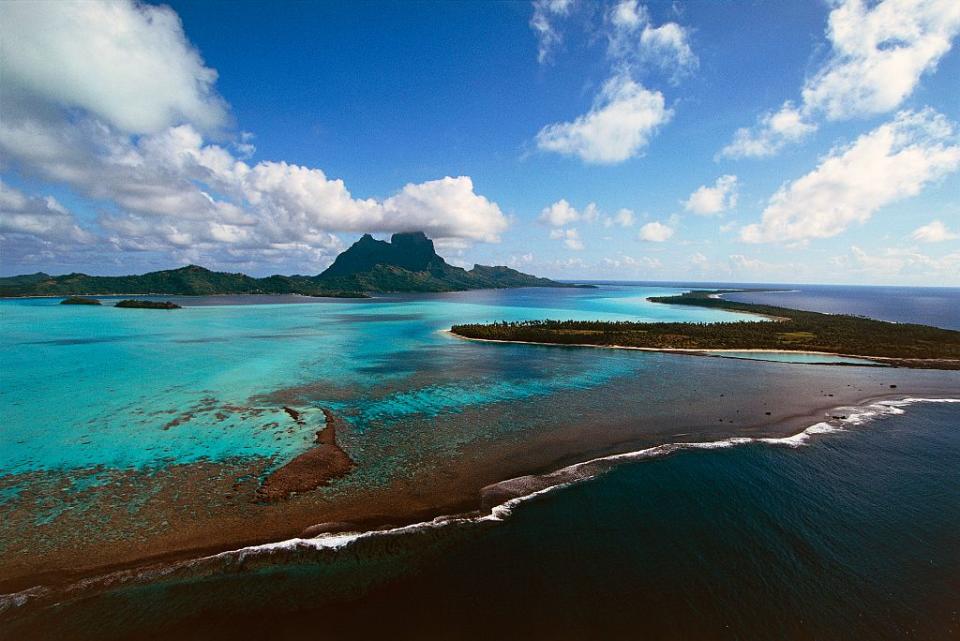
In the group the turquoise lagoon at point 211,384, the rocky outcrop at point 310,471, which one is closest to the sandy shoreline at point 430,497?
the rocky outcrop at point 310,471

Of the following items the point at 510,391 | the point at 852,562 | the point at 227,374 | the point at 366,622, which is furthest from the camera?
the point at 227,374

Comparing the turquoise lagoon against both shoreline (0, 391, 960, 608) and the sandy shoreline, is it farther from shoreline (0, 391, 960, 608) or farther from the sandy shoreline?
shoreline (0, 391, 960, 608)

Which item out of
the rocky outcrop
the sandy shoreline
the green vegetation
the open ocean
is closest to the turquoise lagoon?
the open ocean

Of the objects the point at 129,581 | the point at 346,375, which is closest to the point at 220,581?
the point at 129,581

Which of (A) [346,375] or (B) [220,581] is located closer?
(B) [220,581]

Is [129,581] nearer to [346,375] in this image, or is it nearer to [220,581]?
[220,581]

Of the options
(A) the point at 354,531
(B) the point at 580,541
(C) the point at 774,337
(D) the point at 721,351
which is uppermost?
(C) the point at 774,337

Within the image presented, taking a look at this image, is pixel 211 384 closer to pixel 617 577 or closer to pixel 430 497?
pixel 430 497

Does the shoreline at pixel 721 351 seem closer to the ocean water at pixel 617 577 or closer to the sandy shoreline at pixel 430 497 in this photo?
the sandy shoreline at pixel 430 497

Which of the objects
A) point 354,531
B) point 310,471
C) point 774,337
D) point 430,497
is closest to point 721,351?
point 774,337
